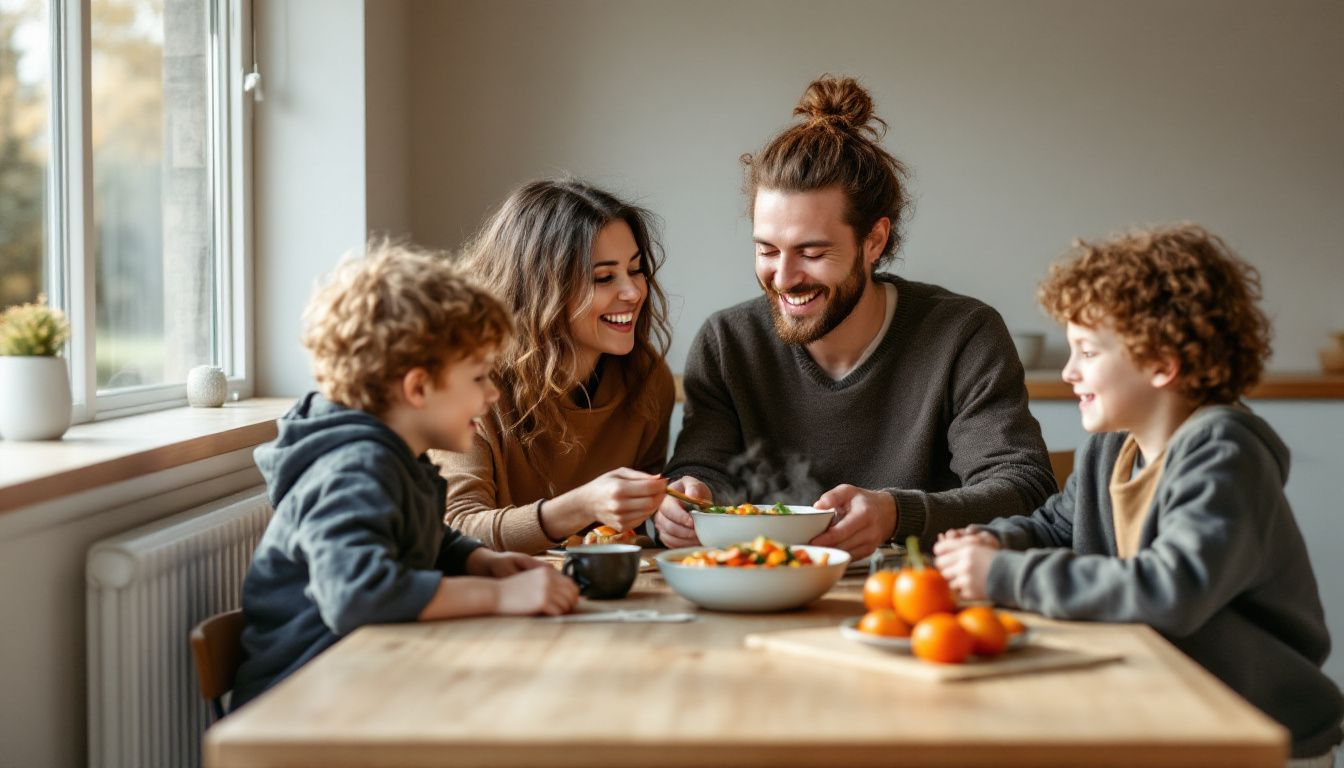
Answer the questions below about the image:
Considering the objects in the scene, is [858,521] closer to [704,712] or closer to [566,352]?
[566,352]

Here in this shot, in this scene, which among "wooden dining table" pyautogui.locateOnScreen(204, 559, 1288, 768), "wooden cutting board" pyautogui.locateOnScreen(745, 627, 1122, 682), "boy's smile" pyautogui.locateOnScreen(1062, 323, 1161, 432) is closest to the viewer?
"wooden dining table" pyautogui.locateOnScreen(204, 559, 1288, 768)

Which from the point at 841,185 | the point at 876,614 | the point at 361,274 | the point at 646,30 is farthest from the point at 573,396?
the point at 646,30

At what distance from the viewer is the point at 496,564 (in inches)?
67.7

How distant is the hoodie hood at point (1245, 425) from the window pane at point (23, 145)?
70.2 inches

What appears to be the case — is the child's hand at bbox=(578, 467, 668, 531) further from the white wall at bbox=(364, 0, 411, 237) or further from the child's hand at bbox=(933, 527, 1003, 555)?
the white wall at bbox=(364, 0, 411, 237)

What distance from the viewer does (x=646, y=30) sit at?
412 cm

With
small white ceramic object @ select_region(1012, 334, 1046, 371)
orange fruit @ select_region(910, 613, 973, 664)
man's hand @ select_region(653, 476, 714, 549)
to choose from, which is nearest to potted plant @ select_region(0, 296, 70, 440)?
man's hand @ select_region(653, 476, 714, 549)

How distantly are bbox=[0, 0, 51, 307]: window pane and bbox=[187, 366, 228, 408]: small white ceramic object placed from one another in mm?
518

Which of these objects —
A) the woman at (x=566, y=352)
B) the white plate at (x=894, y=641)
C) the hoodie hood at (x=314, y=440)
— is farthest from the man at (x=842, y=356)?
the white plate at (x=894, y=641)

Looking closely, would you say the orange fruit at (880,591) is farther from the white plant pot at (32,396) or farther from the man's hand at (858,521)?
the white plant pot at (32,396)

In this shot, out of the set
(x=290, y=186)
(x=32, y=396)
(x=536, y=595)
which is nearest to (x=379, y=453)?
(x=536, y=595)

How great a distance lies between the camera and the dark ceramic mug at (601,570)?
157 cm

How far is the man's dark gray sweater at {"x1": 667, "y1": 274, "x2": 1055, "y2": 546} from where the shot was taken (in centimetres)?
241

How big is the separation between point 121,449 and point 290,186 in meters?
1.39
